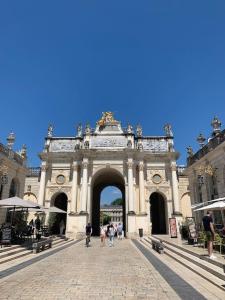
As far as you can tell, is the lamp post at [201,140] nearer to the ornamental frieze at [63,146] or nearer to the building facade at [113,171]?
the building facade at [113,171]

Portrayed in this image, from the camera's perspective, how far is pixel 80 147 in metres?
34.2

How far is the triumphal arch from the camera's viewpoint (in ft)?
102

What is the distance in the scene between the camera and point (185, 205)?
1499 inches

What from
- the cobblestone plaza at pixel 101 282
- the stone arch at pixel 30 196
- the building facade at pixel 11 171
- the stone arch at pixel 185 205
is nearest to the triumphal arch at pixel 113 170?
the stone arch at pixel 185 205

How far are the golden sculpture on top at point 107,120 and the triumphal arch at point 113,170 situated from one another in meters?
0.15

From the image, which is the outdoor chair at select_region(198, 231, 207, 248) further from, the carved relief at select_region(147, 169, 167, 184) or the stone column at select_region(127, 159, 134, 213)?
the carved relief at select_region(147, 169, 167, 184)

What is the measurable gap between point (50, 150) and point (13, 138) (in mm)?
11282

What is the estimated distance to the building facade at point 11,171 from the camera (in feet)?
65.0

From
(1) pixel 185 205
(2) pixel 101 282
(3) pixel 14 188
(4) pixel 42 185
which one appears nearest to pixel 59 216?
(4) pixel 42 185

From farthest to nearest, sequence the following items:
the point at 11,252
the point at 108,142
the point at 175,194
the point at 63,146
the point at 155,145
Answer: the point at 63,146 → the point at 155,145 → the point at 108,142 → the point at 175,194 → the point at 11,252

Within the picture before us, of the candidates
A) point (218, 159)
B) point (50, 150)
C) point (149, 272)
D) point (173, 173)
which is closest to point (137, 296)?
point (149, 272)

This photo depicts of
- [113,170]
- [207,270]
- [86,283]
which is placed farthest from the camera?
[113,170]

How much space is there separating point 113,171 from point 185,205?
43.9 ft

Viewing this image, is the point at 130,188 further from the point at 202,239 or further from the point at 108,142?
the point at 202,239
